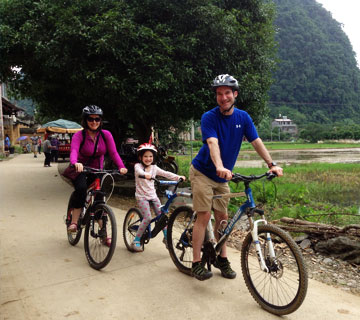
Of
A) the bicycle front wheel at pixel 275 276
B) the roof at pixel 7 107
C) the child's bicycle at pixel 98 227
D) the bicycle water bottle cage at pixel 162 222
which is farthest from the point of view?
the roof at pixel 7 107

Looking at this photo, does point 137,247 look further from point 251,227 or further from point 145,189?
point 251,227

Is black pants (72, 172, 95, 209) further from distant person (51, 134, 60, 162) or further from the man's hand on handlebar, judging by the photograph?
distant person (51, 134, 60, 162)

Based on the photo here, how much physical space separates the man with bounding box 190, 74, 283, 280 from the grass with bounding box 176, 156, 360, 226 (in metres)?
2.62

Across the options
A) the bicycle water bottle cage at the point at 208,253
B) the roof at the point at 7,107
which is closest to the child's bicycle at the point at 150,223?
the bicycle water bottle cage at the point at 208,253

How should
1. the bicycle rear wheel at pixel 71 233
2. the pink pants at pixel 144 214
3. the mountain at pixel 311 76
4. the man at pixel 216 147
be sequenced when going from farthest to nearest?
1. the mountain at pixel 311 76
2. the bicycle rear wheel at pixel 71 233
3. the pink pants at pixel 144 214
4. the man at pixel 216 147

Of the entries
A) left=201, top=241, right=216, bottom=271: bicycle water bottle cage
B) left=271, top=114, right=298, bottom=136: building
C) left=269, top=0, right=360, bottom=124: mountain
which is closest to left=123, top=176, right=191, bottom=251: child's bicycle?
A: left=201, top=241, right=216, bottom=271: bicycle water bottle cage

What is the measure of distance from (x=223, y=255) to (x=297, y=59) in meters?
101

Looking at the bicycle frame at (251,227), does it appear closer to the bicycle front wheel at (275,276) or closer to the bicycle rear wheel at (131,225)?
the bicycle front wheel at (275,276)

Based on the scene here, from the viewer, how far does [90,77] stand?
7.62m

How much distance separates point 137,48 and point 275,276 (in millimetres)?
5821

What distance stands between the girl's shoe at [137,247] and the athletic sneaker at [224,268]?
3.64 feet

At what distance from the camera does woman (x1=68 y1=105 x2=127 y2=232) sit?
4.16 metres

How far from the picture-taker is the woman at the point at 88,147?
4.16 meters

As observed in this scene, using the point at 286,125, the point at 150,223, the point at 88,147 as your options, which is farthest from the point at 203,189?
the point at 286,125
